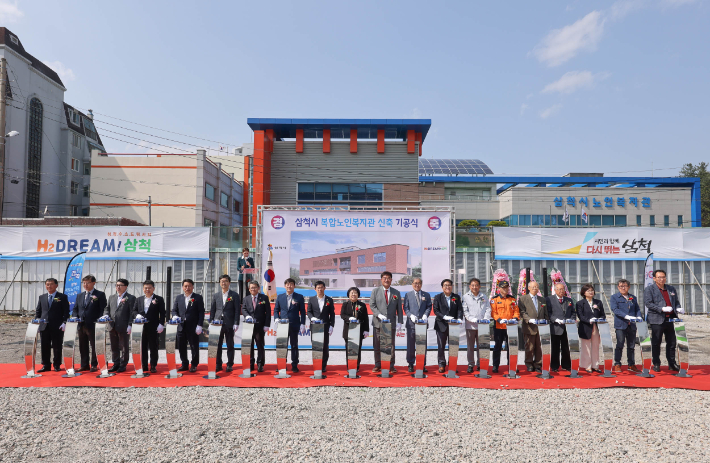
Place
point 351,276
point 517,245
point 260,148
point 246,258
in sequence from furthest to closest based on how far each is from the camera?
point 260,148 → point 517,245 → point 246,258 → point 351,276

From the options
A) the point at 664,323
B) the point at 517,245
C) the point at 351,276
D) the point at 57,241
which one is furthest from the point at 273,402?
the point at 57,241

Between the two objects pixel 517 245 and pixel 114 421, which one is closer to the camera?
pixel 114 421

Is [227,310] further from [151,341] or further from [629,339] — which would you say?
[629,339]

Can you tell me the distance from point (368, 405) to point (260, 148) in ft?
66.3

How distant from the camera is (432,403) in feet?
19.6


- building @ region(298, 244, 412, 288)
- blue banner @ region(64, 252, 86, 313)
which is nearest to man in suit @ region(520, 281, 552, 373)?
building @ region(298, 244, 412, 288)

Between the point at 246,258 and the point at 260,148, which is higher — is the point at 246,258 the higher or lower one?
the lower one

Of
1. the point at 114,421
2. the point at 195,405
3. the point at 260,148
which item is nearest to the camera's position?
the point at 114,421

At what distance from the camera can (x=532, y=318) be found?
25.6 feet

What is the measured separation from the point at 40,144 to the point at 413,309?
112 ft

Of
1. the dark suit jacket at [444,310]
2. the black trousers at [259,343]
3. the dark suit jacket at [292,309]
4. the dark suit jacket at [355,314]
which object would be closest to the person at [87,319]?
A: the black trousers at [259,343]

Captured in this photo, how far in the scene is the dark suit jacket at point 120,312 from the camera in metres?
7.75

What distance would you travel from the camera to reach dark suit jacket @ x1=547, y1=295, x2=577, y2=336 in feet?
25.6

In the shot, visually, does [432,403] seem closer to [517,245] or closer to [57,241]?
[517,245]
